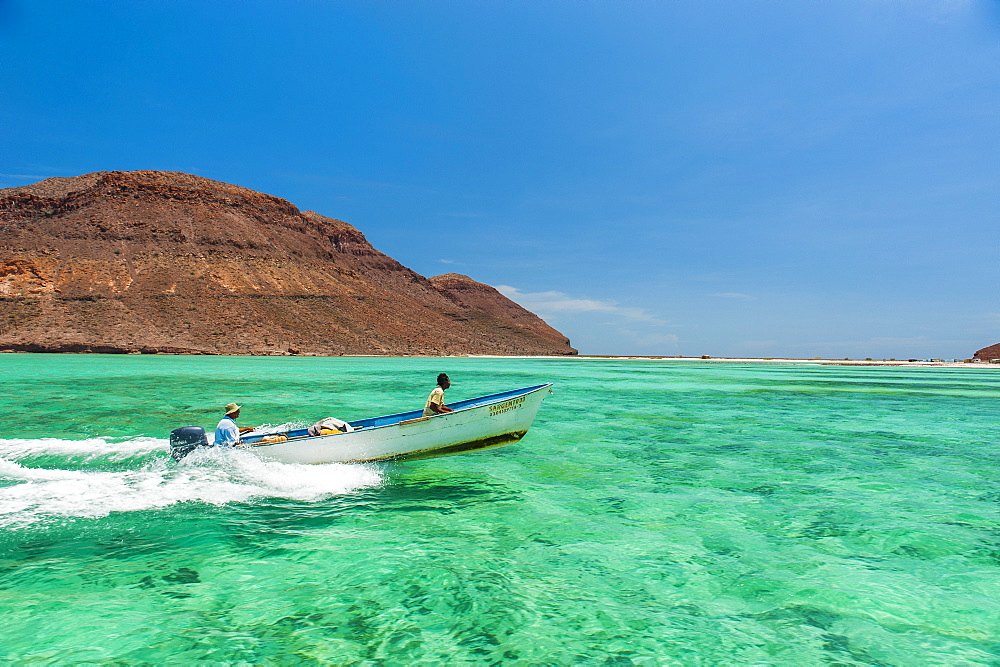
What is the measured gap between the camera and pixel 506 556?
716 cm

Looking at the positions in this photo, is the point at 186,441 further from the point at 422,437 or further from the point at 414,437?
the point at 422,437

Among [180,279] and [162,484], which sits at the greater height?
[180,279]

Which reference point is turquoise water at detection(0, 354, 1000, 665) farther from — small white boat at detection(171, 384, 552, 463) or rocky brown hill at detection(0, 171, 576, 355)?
rocky brown hill at detection(0, 171, 576, 355)

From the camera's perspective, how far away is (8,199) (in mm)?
105125

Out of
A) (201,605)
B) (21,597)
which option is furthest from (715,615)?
(21,597)

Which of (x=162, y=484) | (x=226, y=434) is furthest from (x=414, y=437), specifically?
(x=162, y=484)

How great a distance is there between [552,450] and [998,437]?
49.5 ft

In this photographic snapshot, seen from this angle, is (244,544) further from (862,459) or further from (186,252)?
(186,252)

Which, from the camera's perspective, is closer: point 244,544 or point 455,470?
point 244,544

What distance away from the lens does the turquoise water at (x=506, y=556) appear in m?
5.08

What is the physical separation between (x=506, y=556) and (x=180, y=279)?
4099 inches

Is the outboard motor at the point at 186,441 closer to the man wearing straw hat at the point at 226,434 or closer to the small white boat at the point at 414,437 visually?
the small white boat at the point at 414,437

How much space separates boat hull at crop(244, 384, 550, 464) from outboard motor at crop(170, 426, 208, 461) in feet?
4.21

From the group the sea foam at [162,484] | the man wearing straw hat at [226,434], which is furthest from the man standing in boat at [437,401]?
the man wearing straw hat at [226,434]
